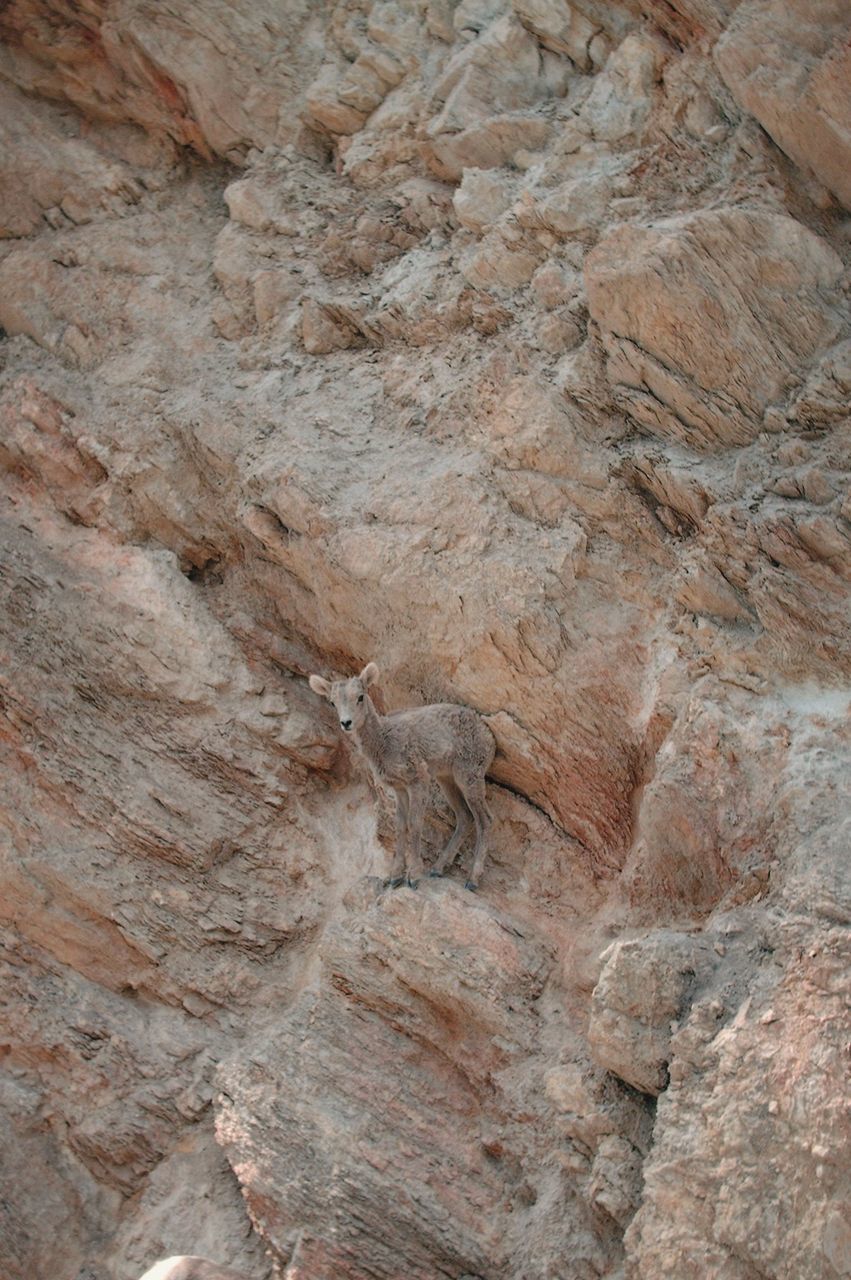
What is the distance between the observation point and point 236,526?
1006 centimetres

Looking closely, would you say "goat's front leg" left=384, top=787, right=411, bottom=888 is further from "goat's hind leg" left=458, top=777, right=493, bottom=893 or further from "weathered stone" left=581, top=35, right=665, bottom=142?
"weathered stone" left=581, top=35, right=665, bottom=142

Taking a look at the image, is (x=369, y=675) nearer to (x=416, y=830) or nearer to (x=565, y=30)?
(x=416, y=830)

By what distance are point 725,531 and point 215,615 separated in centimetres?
436

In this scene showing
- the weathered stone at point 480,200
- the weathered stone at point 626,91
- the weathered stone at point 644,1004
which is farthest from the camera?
the weathered stone at point 480,200

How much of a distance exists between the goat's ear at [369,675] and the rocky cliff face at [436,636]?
419mm

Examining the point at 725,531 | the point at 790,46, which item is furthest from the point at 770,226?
the point at 725,531

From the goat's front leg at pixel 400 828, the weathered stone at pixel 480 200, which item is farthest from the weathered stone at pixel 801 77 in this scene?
the goat's front leg at pixel 400 828

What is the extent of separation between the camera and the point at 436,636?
8.88m

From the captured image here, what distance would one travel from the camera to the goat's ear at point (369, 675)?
8695mm

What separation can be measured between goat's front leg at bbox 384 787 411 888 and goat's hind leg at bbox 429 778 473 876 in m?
0.26

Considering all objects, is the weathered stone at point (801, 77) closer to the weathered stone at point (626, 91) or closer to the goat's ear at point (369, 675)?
the weathered stone at point (626, 91)

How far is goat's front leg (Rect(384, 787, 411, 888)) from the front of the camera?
861 centimetres

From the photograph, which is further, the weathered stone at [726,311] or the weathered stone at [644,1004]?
the weathered stone at [726,311]

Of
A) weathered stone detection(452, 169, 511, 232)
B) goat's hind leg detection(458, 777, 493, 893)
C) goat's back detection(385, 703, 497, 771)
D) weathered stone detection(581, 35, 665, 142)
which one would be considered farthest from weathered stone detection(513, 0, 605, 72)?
goat's hind leg detection(458, 777, 493, 893)
